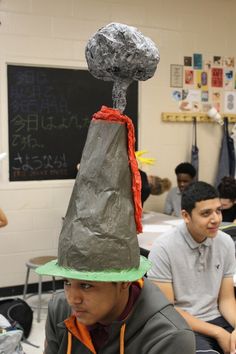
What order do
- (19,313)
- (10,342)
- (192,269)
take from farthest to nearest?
(19,313)
(10,342)
(192,269)

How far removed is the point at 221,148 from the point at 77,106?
5.80ft

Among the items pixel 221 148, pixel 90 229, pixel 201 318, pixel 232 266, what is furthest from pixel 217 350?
pixel 221 148

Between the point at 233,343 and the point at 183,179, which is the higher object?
the point at 183,179

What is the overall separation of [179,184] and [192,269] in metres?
2.46

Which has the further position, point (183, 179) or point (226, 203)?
point (183, 179)

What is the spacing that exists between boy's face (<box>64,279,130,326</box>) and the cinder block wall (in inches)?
121

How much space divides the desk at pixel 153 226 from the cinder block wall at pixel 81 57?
0.69 m

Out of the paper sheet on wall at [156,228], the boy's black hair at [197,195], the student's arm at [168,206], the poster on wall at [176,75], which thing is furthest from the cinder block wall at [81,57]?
the boy's black hair at [197,195]

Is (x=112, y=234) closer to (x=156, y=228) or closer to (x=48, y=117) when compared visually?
(x=156, y=228)

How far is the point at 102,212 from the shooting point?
1006 mm

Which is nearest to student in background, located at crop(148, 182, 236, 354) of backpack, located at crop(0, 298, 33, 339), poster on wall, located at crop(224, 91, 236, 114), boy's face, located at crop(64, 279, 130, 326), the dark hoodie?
the dark hoodie

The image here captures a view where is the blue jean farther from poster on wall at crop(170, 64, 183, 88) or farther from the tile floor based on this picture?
poster on wall at crop(170, 64, 183, 88)

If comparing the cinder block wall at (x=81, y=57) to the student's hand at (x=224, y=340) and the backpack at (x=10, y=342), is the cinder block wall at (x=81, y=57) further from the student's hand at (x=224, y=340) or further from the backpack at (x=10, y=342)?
the student's hand at (x=224, y=340)

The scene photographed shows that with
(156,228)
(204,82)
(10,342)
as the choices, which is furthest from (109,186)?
(204,82)
